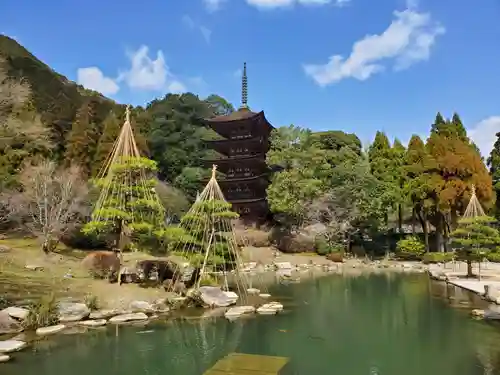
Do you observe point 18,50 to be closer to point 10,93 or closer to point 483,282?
point 10,93

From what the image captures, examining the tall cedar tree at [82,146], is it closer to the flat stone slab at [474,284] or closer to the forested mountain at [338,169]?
the forested mountain at [338,169]

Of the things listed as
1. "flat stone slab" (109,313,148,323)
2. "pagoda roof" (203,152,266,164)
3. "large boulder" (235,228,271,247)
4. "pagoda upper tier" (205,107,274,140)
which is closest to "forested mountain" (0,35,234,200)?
"pagoda roof" (203,152,266,164)

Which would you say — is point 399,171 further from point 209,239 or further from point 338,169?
point 209,239

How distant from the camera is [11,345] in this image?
994cm

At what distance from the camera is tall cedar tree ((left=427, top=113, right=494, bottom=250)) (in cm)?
2794

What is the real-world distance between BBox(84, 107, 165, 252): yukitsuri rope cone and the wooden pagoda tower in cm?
1796

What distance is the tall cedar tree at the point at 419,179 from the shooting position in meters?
29.3

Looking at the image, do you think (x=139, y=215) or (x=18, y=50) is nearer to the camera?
(x=139, y=215)

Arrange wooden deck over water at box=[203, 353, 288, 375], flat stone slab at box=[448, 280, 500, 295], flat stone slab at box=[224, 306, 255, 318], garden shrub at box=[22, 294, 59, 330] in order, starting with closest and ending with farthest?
wooden deck over water at box=[203, 353, 288, 375], garden shrub at box=[22, 294, 59, 330], flat stone slab at box=[224, 306, 255, 318], flat stone slab at box=[448, 280, 500, 295]

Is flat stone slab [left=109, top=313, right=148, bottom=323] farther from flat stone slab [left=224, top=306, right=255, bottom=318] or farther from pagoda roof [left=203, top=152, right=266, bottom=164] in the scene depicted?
pagoda roof [left=203, top=152, right=266, bottom=164]

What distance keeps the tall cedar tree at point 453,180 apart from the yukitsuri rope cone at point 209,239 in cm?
1742

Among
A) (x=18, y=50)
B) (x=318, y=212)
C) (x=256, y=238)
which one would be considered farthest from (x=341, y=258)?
(x=18, y=50)

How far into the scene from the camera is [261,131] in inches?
1420

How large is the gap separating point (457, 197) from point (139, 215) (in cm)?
2130
